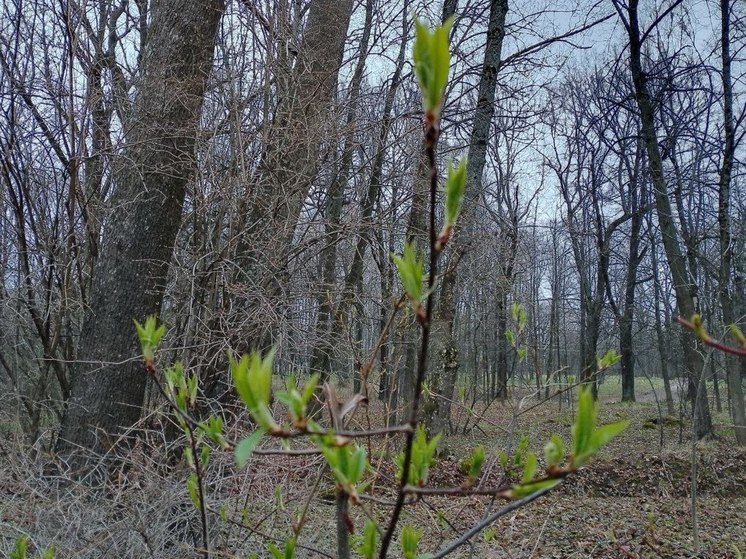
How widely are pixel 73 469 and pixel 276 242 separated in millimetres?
2156

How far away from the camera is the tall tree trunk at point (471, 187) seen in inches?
307

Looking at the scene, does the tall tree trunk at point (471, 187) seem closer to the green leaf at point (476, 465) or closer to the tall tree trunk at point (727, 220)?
the tall tree trunk at point (727, 220)

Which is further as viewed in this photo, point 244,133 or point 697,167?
point 697,167

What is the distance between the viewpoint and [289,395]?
620mm

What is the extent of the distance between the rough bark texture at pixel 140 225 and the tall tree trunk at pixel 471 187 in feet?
13.2

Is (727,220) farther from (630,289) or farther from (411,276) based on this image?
(411,276)

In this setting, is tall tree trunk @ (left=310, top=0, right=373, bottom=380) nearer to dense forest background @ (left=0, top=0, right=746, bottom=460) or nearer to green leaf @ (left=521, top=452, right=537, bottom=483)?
dense forest background @ (left=0, top=0, right=746, bottom=460)

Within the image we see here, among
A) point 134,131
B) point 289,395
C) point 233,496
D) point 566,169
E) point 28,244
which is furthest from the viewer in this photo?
point 566,169

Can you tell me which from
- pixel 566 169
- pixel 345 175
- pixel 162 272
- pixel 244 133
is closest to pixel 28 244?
pixel 162 272

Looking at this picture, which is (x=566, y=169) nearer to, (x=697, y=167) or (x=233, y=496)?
(x=697, y=167)

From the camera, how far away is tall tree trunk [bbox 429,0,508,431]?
779 cm

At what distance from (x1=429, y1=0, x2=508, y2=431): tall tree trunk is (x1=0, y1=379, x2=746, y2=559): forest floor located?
94 cm

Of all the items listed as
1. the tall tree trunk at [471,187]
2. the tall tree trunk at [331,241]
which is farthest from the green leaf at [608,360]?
the tall tree trunk at [471,187]

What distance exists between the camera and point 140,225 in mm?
4320
